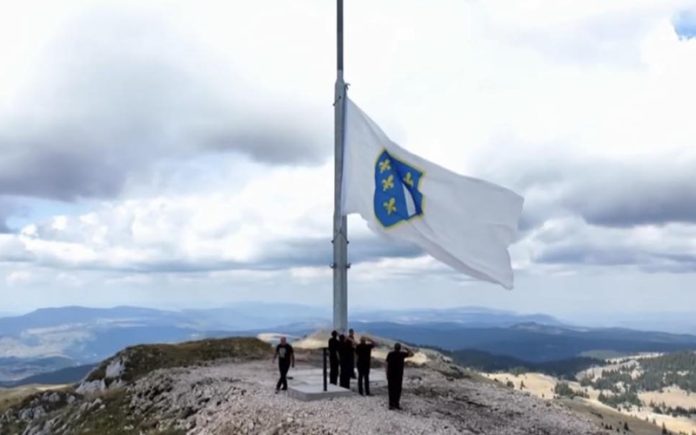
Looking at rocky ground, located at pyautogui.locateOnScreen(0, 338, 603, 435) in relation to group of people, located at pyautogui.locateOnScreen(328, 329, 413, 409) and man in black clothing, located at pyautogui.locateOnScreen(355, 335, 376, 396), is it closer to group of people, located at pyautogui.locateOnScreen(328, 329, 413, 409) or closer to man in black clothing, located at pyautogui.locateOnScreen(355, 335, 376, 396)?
man in black clothing, located at pyautogui.locateOnScreen(355, 335, 376, 396)

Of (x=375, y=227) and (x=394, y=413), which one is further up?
(x=375, y=227)

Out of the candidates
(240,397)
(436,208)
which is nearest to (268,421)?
(240,397)

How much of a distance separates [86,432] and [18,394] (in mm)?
47141

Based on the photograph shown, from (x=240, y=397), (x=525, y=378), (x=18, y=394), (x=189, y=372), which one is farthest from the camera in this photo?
(x=525, y=378)

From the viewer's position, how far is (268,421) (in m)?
21.7

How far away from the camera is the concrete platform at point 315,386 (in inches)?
932

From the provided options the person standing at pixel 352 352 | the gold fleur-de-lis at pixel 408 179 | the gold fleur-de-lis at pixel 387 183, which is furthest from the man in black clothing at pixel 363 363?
the gold fleur-de-lis at pixel 408 179

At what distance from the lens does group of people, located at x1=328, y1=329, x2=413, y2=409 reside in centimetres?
2295

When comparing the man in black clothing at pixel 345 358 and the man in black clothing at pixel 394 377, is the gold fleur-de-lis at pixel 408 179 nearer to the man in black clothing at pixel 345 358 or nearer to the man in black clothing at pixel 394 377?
the man in black clothing at pixel 394 377

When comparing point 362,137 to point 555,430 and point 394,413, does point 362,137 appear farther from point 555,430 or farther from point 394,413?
point 555,430

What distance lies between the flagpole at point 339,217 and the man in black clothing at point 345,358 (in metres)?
0.52

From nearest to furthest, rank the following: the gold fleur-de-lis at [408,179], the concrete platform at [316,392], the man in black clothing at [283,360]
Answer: the gold fleur-de-lis at [408,179] < the concrete platform at [316,392] < the man in black clothing at [283,360]

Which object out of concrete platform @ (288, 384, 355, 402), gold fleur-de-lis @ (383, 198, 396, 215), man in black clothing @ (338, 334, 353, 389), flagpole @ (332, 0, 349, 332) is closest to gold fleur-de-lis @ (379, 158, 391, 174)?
gold fleur-de-lis @ (383, 198, 396, 215)

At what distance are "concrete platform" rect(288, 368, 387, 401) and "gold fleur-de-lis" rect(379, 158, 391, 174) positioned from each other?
804 centimetres
